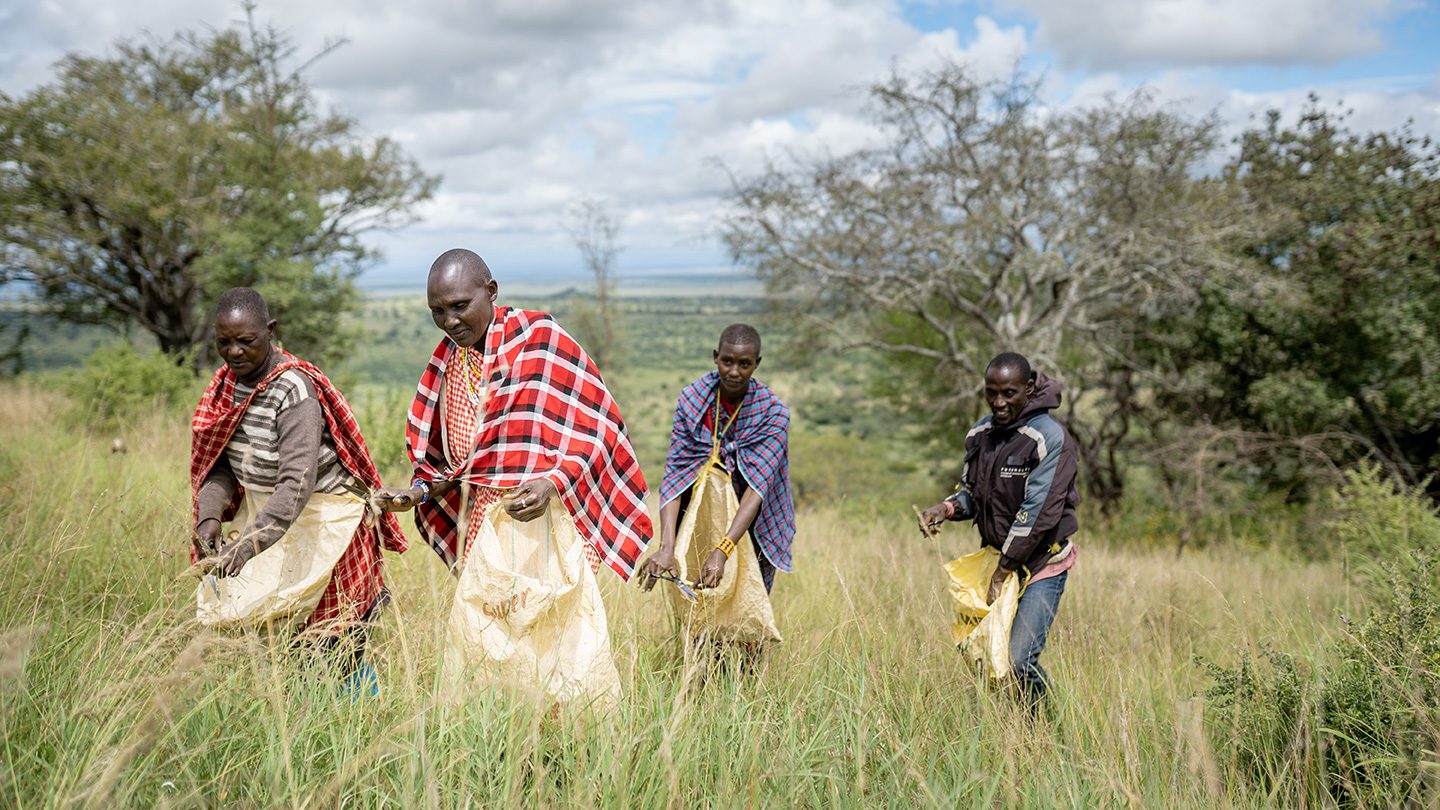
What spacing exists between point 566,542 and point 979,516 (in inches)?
78.0

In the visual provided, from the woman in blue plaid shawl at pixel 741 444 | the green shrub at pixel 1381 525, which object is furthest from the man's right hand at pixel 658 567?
the green shrub at pixel 1381 525

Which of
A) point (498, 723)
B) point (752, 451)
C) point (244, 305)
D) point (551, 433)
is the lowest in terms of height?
point (498, 723)

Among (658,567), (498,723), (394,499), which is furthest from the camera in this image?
(658,567)

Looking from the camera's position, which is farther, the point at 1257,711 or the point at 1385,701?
the point at 1257,711

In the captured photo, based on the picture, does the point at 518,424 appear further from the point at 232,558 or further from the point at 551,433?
the point at 232,558

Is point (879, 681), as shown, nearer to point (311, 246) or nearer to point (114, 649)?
point (114, 649)

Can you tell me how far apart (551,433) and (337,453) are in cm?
91

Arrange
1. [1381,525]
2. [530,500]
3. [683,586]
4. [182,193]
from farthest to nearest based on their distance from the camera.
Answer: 1. [182,193]
2. [1381,525]
3. [683,586]
4. [530,500]

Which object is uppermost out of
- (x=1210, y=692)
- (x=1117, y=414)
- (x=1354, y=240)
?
(x=1354, y=240)

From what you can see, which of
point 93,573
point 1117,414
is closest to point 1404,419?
point 1117,414

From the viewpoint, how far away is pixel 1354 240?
13688mm

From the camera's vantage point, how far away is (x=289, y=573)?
3.09 metres

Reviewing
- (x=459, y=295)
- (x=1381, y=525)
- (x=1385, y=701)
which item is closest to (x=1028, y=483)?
(x=1385, y=701)

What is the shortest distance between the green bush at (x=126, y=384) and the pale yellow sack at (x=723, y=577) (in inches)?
336
